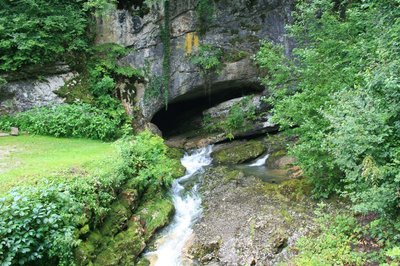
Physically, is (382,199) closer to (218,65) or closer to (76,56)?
(218,65)

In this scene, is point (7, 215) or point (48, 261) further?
point (48, 261)

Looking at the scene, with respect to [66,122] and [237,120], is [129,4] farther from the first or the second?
[237,120]

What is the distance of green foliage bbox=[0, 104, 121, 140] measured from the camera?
12258mm

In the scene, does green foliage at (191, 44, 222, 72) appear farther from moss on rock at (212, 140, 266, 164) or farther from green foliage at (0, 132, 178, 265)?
green foliage at (0, 132, 178, 265)

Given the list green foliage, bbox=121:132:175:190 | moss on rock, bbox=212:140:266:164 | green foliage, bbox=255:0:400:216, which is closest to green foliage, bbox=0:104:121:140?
green foliage, bbox=121:132:175:190

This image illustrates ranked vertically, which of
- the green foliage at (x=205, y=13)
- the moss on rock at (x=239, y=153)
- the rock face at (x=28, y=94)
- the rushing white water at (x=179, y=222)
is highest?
the green foliage at (x=205, y=13)

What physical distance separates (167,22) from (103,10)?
9.91ft

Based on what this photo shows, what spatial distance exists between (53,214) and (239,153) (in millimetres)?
9291

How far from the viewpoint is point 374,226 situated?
657cm

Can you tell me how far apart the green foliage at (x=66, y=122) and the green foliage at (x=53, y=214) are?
4.03 metres

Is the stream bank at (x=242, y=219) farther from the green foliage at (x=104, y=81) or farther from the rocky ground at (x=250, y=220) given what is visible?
the green foliage at (x=104, y=81)

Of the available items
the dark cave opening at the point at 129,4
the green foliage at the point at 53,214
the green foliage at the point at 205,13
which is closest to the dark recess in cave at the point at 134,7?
the dark cave opening at the point at 129,4

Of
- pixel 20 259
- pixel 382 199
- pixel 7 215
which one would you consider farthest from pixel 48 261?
pixel 382 199

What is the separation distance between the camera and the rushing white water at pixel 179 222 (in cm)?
786
